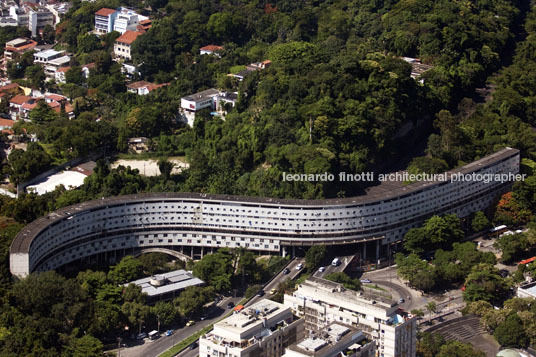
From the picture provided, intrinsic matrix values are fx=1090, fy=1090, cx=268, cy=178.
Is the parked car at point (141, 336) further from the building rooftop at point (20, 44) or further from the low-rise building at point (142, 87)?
the building rooftop at point (20, 44)

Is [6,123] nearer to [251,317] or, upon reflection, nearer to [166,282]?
[166,282]


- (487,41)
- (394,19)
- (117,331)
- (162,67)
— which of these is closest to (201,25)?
(162,67)

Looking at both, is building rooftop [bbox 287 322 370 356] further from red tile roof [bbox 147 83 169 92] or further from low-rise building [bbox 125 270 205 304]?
red tile roof [bbox 147 83 169 92]

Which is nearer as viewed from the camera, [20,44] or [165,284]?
[165,284]

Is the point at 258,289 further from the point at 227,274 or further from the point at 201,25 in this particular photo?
the point at 201,25

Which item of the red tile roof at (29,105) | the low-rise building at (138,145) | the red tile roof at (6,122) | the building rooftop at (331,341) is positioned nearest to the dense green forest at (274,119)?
the low-rise building at (138,145)

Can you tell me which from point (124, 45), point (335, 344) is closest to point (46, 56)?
point (124, 45)

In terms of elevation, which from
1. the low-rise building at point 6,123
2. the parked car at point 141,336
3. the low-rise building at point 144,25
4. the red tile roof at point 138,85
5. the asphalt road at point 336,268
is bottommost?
the parked car at point 141,336
